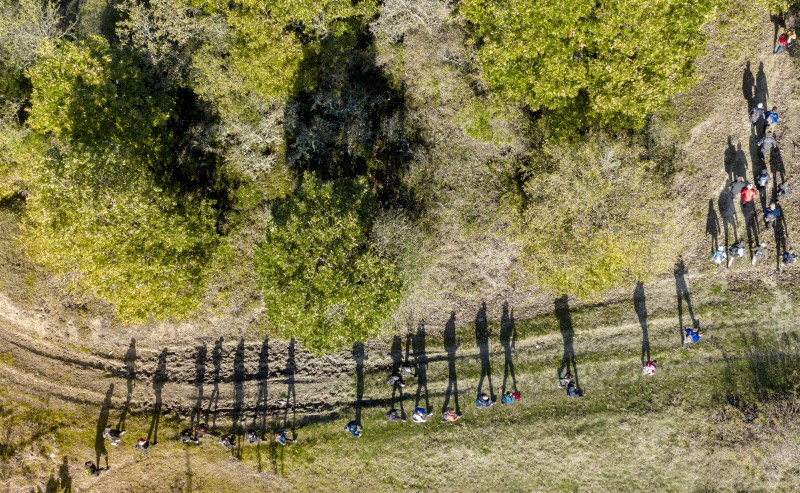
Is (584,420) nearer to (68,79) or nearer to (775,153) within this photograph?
(775,153)

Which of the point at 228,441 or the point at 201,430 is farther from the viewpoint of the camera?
the point at 201,430

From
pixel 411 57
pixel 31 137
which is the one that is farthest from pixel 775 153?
pixel 31 137

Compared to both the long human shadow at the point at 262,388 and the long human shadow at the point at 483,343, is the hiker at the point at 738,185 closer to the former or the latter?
the long human shadow at the point at 483,343

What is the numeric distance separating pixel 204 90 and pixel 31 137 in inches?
435

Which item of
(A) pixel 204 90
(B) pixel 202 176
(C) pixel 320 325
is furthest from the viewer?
(B) pixel 202 176

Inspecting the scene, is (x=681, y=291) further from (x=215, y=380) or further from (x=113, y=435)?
(x=113, y=435)

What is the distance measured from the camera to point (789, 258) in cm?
3061

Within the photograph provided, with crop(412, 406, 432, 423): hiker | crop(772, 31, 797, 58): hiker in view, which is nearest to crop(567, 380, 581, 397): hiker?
crop(412, 406, 432, 423): hiker

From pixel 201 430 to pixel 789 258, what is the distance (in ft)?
127

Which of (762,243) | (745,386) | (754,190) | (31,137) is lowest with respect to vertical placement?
(745,386)

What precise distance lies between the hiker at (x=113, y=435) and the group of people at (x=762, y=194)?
40.4 metres

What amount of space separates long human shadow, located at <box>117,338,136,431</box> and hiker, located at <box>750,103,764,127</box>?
4254 cm

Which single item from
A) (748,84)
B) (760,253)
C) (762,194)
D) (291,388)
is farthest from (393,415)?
(748,84)

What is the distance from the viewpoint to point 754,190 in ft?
100
